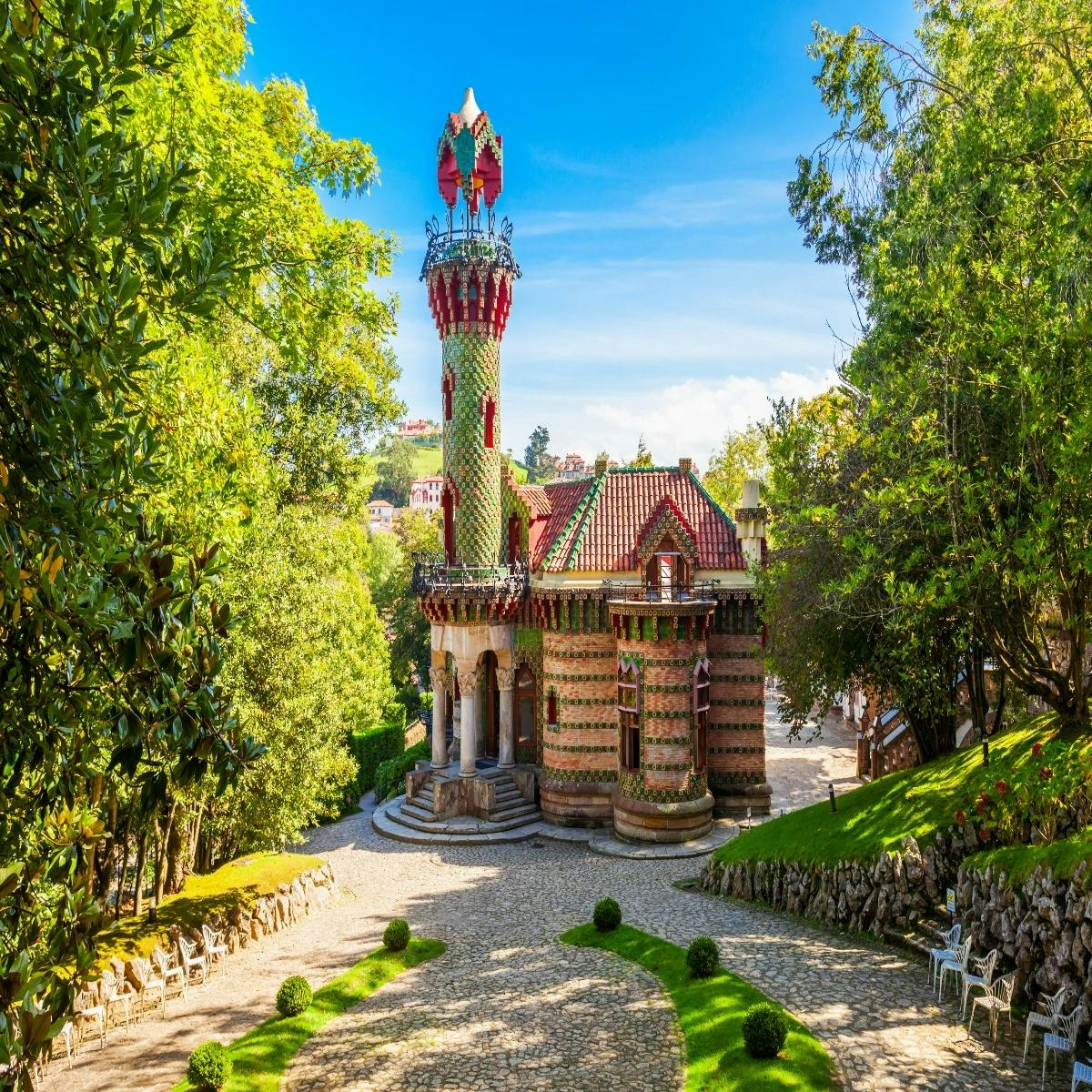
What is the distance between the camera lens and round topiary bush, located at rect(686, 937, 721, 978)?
1356 cm

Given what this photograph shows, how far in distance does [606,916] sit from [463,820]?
33.0ft

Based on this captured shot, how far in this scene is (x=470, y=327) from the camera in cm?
2692

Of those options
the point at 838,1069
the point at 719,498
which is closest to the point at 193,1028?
the point at 838,1069

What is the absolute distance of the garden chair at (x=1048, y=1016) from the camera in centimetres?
Answer: 1025

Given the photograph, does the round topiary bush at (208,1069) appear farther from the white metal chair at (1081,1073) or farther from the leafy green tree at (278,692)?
the white metal chair at (1081,1073)

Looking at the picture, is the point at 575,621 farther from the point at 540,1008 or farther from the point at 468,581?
the point at 540,1008

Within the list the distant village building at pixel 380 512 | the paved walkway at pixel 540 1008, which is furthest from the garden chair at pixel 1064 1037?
the distant village building at pixel 380 512

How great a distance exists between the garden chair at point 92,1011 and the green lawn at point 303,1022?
2378 millimetres

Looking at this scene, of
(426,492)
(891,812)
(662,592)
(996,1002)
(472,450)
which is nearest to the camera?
(996,1002)

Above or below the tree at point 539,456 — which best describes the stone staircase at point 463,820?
below

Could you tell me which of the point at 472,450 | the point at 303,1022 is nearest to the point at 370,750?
the point at 472,450

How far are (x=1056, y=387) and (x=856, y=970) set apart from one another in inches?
397

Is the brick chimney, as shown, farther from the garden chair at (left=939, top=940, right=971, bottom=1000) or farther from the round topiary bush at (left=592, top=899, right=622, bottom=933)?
the garden chair at (left=939, top=940, right=971, bottom=1000)

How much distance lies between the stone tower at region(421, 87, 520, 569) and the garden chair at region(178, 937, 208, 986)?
13.9 metres
